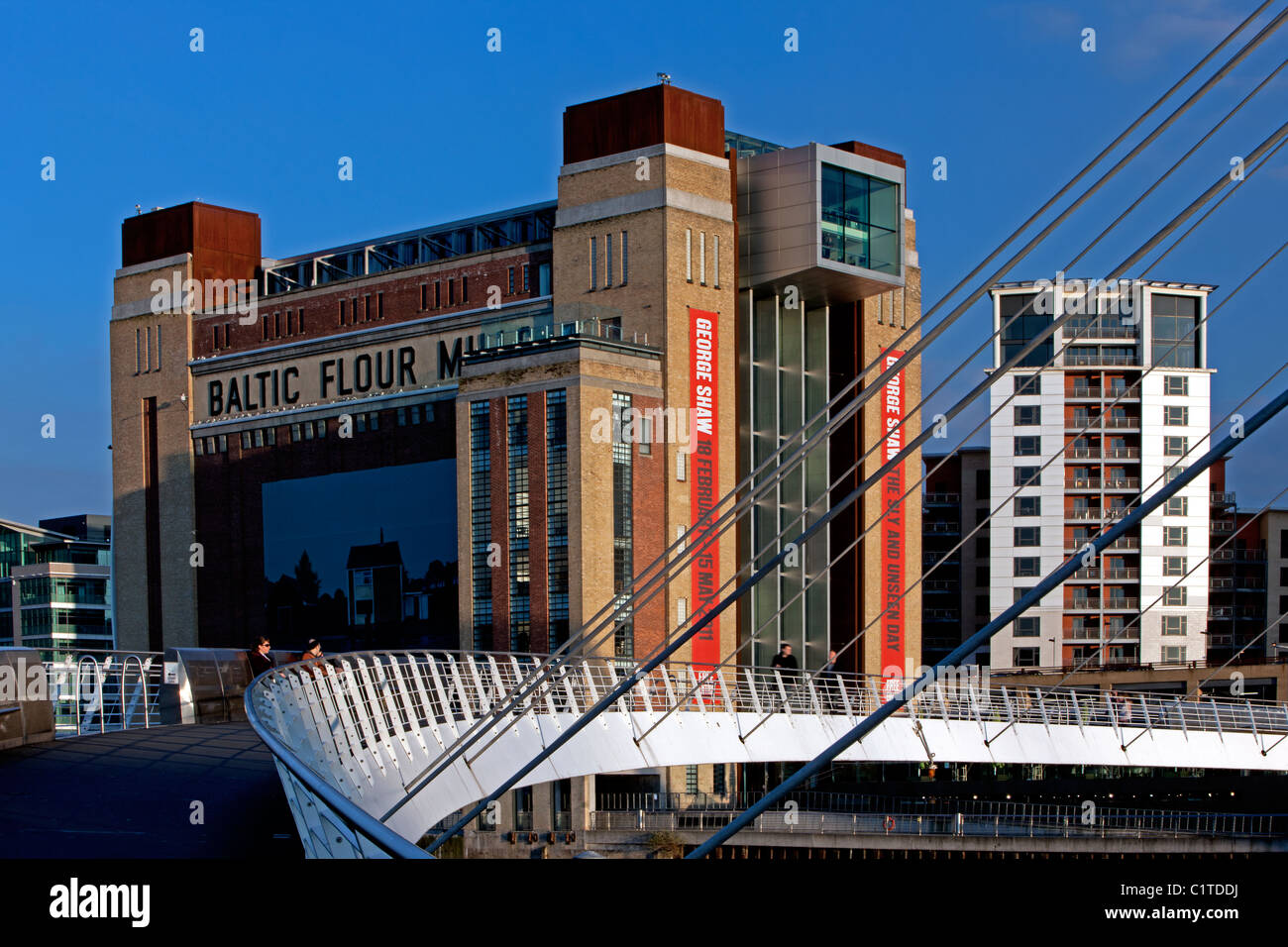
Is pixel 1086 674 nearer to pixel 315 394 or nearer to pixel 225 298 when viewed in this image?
pixel 315 394

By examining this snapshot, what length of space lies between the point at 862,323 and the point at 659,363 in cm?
1037

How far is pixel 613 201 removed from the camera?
5656cm

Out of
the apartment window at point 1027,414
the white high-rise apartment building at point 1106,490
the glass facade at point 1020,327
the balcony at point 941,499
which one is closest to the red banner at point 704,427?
the white high-rise apartment building at point 1106,490

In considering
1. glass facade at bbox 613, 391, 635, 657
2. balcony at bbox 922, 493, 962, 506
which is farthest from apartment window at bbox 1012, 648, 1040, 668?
glass facade at bbox 613, 391, 635, 657

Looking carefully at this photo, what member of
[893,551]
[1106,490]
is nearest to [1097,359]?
[1106,490]

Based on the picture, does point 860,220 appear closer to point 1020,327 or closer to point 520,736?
point 1020,327

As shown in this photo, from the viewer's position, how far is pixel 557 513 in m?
53.0

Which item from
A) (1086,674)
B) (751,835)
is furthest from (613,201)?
(1086,674)

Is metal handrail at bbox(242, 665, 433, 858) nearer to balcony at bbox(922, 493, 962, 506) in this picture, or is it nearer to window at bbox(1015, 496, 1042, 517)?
window at bbox(1015, 496, 1042, 517)

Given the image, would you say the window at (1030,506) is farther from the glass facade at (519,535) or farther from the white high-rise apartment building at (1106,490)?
the glass facade at (519,535)

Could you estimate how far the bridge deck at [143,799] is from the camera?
35.7 feet

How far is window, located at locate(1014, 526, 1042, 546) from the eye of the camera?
83.5m

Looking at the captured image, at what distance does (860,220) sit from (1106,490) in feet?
99.2

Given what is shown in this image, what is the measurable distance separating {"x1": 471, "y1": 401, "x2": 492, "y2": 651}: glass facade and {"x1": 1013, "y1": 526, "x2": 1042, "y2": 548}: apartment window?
37.1 m
